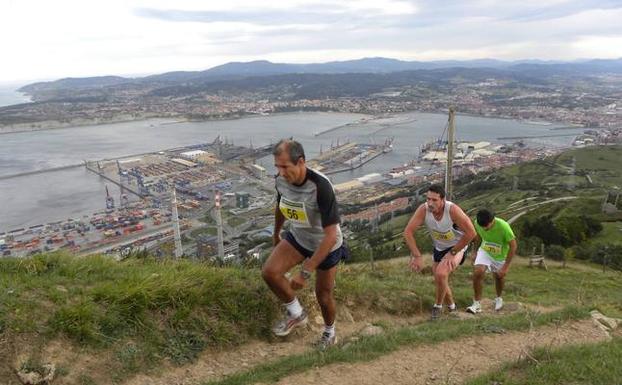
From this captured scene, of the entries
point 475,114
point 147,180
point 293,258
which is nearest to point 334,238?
point 293,258

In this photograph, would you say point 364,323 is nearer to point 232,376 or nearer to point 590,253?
point 232,376

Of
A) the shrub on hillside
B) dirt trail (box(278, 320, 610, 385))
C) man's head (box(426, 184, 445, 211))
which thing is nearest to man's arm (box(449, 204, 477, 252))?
man's head (box(426, 184, 445, 211))

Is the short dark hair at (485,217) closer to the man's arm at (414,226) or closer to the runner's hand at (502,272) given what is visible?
the runner's hand at (502,272)

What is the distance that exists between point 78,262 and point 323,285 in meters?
2.22

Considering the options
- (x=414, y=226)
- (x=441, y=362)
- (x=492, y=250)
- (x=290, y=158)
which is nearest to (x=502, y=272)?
(x=492, y=250)

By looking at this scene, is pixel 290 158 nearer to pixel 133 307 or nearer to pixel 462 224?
pixel 133 307

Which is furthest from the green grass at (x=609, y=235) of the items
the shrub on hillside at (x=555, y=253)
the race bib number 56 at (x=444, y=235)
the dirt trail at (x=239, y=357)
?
the dirt trail at (x=239, y=357)

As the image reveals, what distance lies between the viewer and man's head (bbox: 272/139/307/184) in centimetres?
281

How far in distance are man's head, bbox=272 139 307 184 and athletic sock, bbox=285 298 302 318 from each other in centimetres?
111

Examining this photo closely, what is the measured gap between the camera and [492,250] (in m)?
5.10

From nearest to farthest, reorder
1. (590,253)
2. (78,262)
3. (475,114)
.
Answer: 1. (78,262)
2. (590,253)
3. (475,114)

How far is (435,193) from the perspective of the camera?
4.11 meters

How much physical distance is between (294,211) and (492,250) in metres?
2.97

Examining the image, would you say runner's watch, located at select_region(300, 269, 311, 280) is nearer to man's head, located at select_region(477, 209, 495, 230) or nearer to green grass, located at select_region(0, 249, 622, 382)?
green grass, located at select_region(0, 249, 622, 382)
